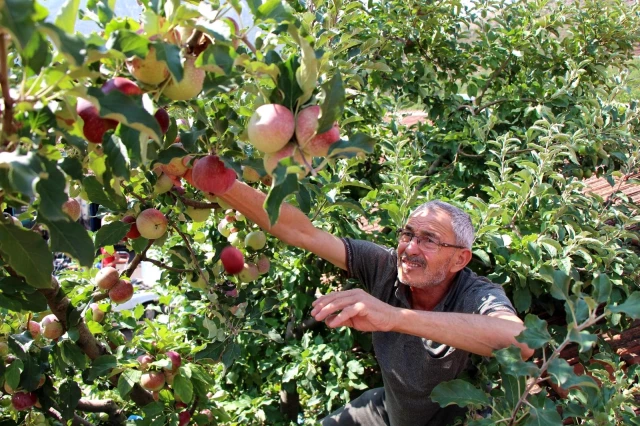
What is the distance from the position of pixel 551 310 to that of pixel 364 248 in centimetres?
92

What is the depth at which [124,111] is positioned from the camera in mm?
862

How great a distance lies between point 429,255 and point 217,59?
4.39ft

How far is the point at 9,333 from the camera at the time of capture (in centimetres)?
180

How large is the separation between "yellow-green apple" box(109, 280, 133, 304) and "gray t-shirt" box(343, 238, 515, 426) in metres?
0.78

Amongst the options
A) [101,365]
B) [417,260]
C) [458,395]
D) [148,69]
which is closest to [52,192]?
[148,69]

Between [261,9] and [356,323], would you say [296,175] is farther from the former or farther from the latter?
[356,323]

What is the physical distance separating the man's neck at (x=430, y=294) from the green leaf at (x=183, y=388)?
0.91 metres

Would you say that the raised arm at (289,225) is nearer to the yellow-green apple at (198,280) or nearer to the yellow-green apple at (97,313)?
the yellow-green apple at (198,280)

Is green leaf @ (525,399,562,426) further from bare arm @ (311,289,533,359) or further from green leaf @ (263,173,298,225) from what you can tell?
green leaf @ (263,173,298,225)

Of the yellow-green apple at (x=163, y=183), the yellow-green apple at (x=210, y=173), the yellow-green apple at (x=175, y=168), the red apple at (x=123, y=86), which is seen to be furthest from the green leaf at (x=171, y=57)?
the yellow-green apple at (x=163, y=183)

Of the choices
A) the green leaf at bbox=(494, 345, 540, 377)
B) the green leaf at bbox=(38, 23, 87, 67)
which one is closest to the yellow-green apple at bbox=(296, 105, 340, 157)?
the green leaf at bbox=(38, 23, 87, 67)

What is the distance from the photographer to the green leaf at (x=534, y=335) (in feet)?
4.48

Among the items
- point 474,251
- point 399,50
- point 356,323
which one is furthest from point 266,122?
point 399,50

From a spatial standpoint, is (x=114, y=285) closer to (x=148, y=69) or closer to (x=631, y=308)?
(x=148, y=69)
